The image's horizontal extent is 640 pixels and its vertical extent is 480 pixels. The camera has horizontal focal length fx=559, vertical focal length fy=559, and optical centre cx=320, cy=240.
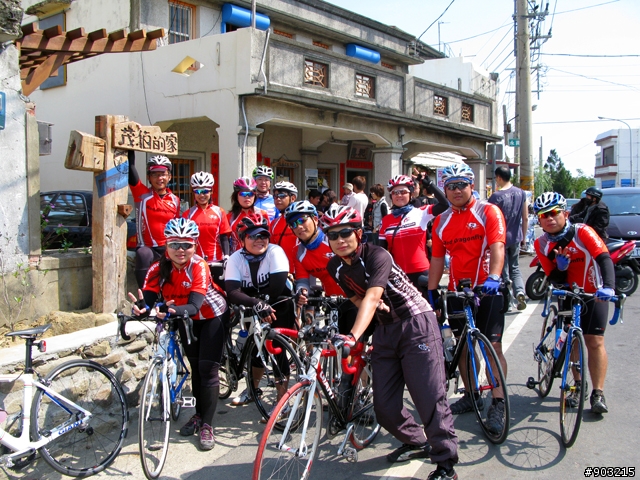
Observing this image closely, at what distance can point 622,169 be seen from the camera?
63.2 metres

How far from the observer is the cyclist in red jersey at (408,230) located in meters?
5.56

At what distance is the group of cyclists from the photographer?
3.59 meters

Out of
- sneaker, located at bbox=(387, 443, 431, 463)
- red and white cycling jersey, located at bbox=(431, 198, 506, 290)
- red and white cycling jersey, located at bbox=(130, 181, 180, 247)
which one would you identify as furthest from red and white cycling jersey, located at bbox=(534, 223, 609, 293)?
red and white cycling jersey, located at bbox=(130, 181, 180, 247)

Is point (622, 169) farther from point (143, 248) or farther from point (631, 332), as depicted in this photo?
point (143, 248)

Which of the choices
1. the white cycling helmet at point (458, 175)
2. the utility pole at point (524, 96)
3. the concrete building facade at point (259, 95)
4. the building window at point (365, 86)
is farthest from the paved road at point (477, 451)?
the utility pole at point (524, 96)

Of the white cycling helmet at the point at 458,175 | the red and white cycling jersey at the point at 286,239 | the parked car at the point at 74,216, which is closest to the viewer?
the white cycling helmet at the point at 458,175

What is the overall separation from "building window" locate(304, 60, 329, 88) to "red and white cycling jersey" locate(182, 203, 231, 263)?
20.8ft

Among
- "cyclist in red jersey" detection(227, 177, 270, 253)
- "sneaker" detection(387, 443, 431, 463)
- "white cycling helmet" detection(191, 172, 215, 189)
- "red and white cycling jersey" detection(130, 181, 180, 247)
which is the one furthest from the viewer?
"cyclist in red jersey" detection(227, 177, 270, 253)

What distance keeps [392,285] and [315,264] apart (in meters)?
1.31

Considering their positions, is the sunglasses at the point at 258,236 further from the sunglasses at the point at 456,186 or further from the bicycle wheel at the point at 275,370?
the sunglasses at the point at 456,186

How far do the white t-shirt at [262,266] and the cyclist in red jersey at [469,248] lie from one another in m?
1.30

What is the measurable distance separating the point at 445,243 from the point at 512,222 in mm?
3257

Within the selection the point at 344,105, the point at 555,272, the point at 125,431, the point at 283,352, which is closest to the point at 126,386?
the point at 125,431

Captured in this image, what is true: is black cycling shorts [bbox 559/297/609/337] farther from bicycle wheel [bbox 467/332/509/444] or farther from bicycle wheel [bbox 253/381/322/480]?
bicycle wheel [bbox 253/381/322/480]
